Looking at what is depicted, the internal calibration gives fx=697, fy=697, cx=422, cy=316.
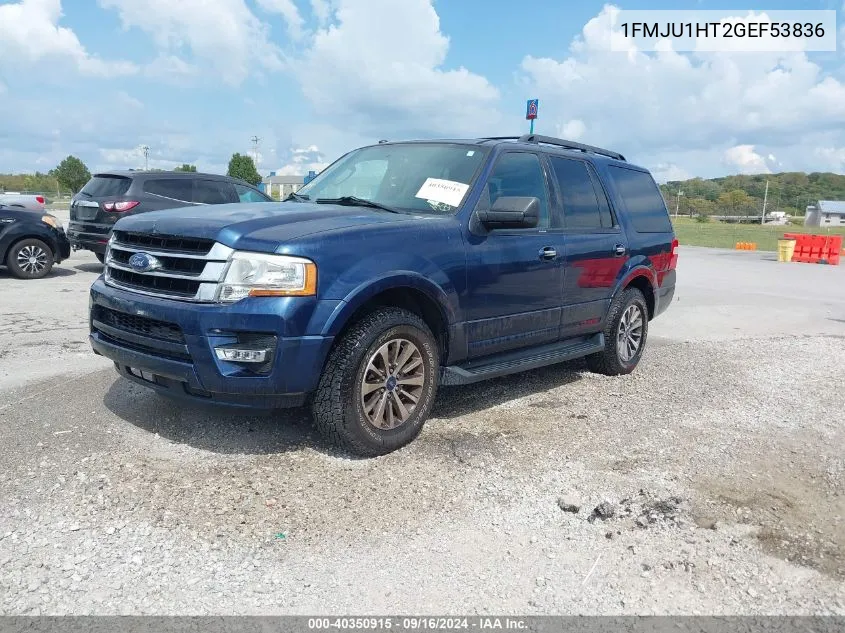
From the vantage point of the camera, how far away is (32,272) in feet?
36.6

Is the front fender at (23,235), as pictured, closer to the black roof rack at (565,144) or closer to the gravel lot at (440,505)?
the gravel lot at (440,505)

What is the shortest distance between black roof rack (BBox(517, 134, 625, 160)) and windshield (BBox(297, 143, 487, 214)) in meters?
0.75

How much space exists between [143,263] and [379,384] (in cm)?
151

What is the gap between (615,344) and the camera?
20.3 ft

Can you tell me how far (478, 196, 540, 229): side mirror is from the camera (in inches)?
177

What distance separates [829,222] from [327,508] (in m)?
121

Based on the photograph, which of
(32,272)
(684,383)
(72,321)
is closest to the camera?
(684,383)

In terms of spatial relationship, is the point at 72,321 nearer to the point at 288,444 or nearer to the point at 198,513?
the point at 288,444

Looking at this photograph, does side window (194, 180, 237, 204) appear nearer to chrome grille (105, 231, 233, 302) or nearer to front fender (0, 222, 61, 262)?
front fender (0, 222, 61, 262)

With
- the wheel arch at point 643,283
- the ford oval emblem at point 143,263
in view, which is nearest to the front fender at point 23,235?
the ford oval emblem at point 143,263

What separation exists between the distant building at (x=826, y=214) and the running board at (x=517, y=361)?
4470 inches

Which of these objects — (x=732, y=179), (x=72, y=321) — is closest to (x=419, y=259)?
(x=72, y=321)

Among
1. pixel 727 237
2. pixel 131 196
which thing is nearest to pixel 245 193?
pixel 131 196

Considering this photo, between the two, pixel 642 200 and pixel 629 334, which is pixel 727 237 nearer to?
pixel 642 200
